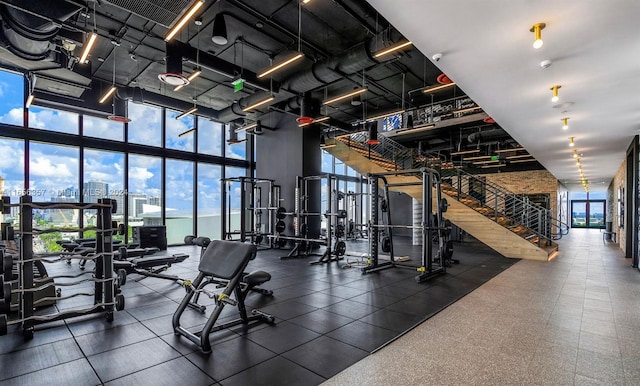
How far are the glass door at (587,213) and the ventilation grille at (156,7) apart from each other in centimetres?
2932

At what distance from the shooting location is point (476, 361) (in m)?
2.55

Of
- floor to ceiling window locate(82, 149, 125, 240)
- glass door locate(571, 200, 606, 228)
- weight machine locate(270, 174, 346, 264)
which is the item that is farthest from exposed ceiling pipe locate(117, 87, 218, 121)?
glass door locate(571, 200, 606, 228)

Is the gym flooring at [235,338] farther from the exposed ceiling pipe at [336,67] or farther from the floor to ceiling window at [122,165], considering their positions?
the floor to ceiling window at [122,165]

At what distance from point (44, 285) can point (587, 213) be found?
31114 millimetres

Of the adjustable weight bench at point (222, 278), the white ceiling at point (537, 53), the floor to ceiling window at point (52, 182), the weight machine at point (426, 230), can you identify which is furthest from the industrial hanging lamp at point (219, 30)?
the floor to ceiling window at point (52, 182)

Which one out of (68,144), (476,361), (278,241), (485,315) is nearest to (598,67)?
(485,315)

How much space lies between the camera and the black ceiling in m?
4.41

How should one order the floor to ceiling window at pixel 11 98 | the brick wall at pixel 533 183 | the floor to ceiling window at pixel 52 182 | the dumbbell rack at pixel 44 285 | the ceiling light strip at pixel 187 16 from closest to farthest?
the dumbbell rack at pixel 44 285
the ceiling light strip at pixel 187 16
the floor to ceiling window at pixel 11 98
the floor to ceiling window at pixel 52 182
the brick wall at pixel 533 183

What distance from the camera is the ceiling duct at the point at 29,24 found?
4.02 metres

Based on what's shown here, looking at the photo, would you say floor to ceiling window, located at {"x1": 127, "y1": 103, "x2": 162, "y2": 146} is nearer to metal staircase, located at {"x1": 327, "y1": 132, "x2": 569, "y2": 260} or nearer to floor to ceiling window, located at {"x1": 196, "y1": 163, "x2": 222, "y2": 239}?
floor to ceiling window, located at {"x1": 196, "y1": 163, "x2": 222, "y2": 239}

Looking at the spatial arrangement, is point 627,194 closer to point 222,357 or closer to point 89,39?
point 222,357

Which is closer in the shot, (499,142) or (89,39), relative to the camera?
(89,39)

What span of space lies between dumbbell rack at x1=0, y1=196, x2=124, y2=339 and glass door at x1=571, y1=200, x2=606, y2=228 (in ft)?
97.3

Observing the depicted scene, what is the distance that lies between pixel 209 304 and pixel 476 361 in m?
3.21
